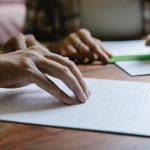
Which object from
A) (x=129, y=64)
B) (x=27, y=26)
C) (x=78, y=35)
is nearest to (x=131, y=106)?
A: (x=129, y=64)

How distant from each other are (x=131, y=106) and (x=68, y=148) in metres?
0.18

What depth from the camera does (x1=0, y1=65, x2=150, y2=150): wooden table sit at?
0.48 m

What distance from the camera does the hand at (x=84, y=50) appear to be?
964mm

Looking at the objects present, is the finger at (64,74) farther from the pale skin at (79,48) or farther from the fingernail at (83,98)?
the pale skin at (79,48)

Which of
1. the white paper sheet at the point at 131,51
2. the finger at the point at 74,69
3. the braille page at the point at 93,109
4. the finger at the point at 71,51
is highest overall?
the finger at the point at 74,69

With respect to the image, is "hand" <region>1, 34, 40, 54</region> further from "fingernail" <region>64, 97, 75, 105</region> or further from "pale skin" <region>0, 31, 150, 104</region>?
"fingernail" <region>64, 97, 75, 105</region>

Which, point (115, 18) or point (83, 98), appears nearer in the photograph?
point (83, 98)

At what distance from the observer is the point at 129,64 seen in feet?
2.95

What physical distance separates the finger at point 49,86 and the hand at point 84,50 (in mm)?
342

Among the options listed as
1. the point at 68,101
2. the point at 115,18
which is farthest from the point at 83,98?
the point at 115,18

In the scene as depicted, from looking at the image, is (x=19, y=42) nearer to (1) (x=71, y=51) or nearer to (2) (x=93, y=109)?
(1) (x=71, y=51)

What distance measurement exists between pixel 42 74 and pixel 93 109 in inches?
5.1

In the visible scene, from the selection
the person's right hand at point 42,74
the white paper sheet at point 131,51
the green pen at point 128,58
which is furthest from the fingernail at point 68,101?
the green pen at point 128,58

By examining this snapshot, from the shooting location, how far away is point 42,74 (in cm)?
65
